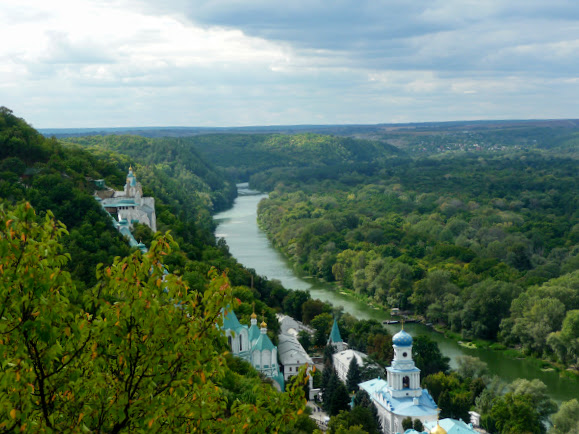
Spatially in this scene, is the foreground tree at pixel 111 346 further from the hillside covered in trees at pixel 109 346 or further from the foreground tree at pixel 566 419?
the foreground tree at pixel 566 419

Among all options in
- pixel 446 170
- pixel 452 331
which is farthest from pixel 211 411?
pixel 446 170

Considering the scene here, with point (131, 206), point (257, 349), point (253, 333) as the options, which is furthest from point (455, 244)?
point (257, 349)

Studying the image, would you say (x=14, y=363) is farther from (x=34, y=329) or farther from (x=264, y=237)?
(x=264, y=237)

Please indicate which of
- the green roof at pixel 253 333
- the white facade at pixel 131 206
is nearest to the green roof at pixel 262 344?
the green roof at pixel 253 333

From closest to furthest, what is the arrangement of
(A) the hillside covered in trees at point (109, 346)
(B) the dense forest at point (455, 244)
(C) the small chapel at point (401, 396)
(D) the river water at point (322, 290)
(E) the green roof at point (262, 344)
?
(A) the hillside covered in trees at point (109, 346)
(C) the small chapel at point (401, 396)
(E) the green roof at point (262, 344)
(D) the river water at point (322, 290)
(B) the dense forest at point (455, 244)

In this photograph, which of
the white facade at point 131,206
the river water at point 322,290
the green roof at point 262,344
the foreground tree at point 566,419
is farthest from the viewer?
the white facade at point 131,206

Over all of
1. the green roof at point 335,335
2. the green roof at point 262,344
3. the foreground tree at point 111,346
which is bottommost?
the green roof at point 335,335

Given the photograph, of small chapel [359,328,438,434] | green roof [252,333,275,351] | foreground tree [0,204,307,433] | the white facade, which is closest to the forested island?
foreground tree [0,204,307,433]

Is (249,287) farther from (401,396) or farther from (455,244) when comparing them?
(455,244)
